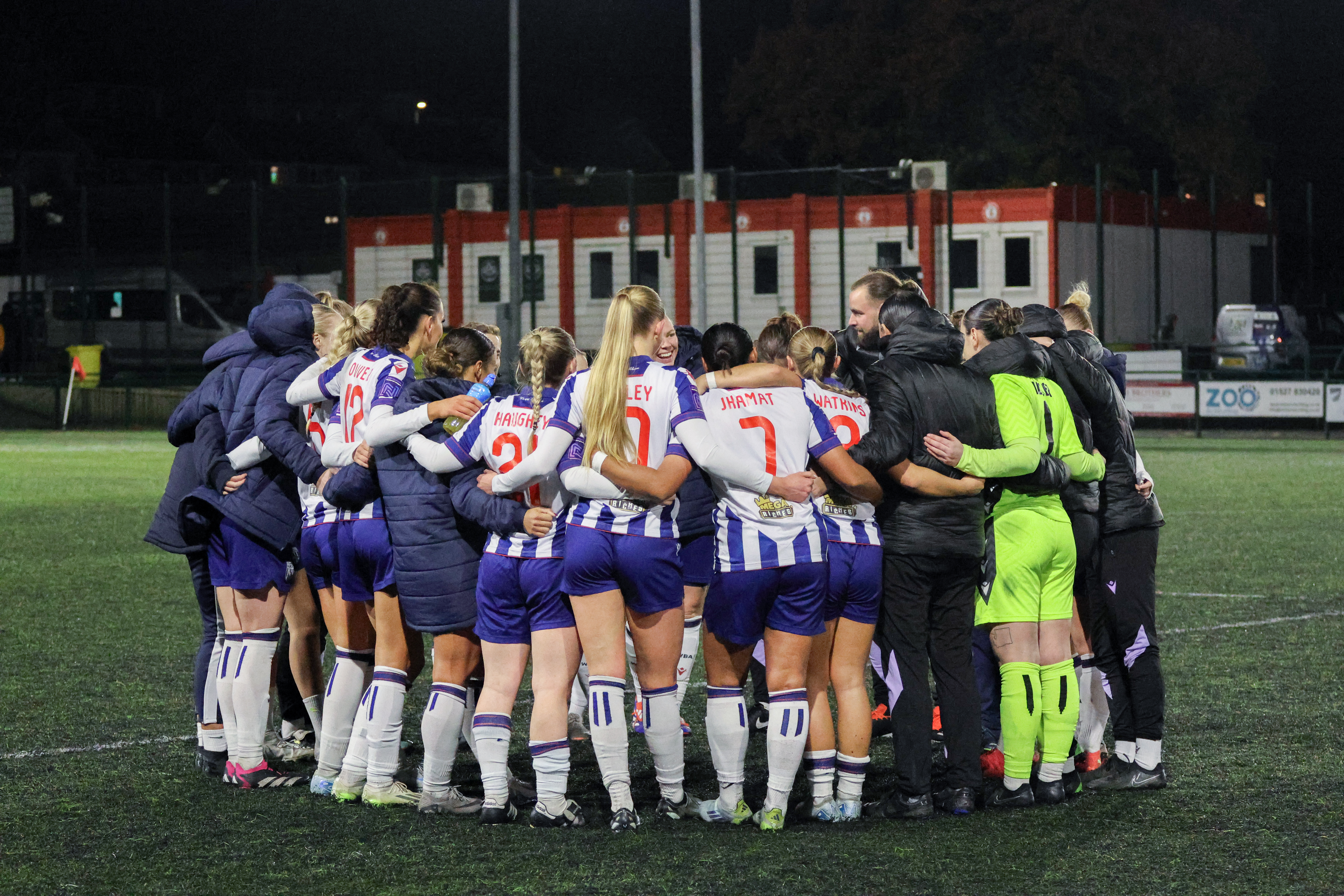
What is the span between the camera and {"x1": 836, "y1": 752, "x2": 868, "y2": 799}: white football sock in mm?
5867

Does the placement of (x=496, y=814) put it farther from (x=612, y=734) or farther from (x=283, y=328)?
(x=283, y=328)

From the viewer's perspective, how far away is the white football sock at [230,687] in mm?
6383

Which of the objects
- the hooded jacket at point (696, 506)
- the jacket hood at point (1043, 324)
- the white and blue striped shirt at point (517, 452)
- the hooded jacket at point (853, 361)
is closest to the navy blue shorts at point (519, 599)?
the white and blue striped shirt at point (517, 452)

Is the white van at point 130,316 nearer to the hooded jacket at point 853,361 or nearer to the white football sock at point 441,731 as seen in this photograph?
the hooded jacket at point 853,361

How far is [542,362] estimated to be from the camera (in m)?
5.74

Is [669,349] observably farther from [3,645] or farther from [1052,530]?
[3,645]

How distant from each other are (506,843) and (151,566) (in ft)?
29.1

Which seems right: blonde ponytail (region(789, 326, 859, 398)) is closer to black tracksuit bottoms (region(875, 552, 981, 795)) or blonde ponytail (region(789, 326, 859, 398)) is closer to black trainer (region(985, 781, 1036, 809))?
black tracksuit bottoms (region(875, 552, 981, 795))

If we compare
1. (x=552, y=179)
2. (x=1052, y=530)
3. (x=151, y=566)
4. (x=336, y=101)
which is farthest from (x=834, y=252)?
(x=336, y=101)

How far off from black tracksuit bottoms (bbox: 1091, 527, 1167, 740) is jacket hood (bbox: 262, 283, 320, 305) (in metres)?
3.33

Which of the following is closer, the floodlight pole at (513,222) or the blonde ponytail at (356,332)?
the blonde ponytail at (356,332)

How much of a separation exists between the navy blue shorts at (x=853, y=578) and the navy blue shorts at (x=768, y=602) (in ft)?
0.31

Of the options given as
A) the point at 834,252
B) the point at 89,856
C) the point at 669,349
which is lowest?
the point at 89,856

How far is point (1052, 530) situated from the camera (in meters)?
6.04
